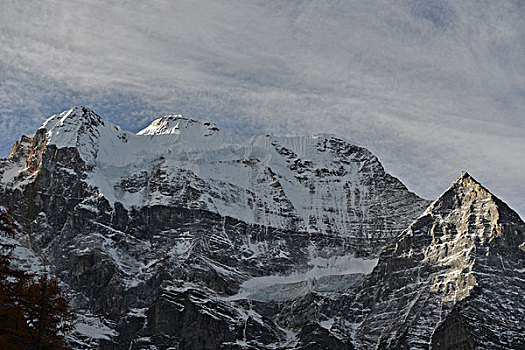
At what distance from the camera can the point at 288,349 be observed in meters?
195

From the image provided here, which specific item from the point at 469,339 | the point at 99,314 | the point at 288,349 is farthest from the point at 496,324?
the point at 99,314

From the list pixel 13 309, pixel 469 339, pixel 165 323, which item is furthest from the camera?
pixel 165 323

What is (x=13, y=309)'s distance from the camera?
55406 mm

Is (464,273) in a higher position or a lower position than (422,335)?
higher

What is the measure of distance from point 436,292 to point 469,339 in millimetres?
19856

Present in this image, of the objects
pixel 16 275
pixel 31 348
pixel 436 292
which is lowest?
pixel 31 348

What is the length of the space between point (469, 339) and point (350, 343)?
29.0 m

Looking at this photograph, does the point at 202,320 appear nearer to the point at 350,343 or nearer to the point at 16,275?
the point at 350,343

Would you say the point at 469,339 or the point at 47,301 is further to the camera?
the point at 469,339

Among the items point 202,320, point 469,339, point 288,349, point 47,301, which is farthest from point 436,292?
point 47,301

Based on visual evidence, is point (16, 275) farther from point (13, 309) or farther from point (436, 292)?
point (436, 292)

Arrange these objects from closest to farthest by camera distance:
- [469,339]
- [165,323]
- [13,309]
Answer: [13,309], [469,339], [165,323]

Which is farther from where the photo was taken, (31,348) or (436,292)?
(436,292)

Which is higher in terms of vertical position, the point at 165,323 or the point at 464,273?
the point at 464,273
